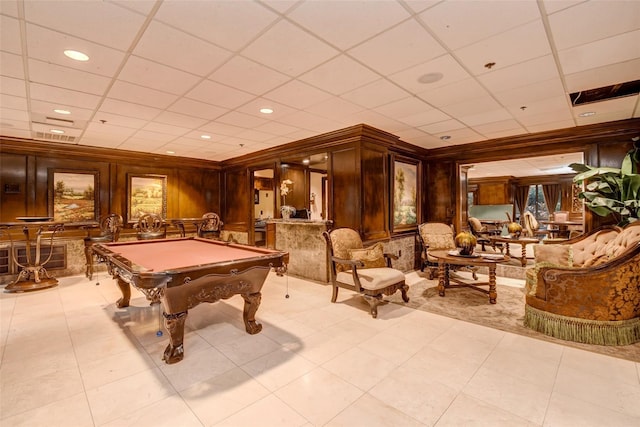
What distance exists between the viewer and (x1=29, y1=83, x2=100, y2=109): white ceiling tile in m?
3.39

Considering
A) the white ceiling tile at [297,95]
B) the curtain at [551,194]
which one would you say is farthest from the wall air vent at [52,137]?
the curtain at [551,194]

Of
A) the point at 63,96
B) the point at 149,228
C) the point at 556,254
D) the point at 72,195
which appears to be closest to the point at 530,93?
the point at 556,254

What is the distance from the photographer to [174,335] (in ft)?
8.65

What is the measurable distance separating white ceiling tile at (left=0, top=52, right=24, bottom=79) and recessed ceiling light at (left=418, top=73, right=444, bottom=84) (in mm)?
3911

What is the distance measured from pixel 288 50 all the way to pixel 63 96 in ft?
10.1

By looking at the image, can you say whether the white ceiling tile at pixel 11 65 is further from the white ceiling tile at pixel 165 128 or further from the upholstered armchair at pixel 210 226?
the upholstered armchair at pixel 210 226

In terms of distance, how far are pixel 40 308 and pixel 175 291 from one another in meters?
3.20

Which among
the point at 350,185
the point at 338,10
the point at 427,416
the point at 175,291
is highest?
the point at 338,10

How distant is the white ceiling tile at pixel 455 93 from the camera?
336 cm

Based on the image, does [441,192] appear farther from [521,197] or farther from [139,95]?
[521,197]

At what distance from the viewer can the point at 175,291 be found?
100 inches

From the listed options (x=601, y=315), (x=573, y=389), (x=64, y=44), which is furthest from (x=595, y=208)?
(x=64, y=44)

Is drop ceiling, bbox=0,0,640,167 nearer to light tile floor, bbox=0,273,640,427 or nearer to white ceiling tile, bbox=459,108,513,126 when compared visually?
white ceiling tile, bbox=459,108,513,126

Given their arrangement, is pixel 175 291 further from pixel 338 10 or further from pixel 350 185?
pixel 350 185
